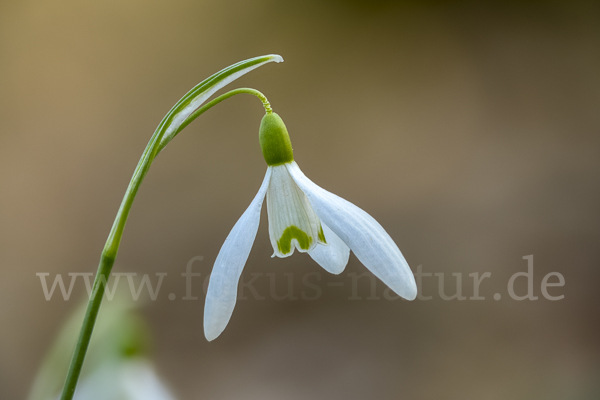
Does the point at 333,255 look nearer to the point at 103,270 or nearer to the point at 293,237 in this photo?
the point at 293,237

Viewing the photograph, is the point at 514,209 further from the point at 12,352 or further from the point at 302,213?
the point at 12,352

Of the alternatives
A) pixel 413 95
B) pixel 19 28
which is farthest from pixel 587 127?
pixel 19 28

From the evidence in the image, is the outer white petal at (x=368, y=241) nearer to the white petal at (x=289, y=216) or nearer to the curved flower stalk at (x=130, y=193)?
the white petal at (x=289, y=216)

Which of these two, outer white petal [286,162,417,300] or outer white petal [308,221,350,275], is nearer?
outer white petal [286,162,417,300]

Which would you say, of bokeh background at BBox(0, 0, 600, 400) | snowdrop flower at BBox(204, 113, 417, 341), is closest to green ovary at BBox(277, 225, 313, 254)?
snowdrop flower at BBox(204, 113, 417, 341)

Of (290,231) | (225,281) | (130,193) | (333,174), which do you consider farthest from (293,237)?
(333,174)

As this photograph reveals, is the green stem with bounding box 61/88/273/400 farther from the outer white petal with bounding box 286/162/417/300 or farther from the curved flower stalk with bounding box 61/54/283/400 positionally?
the outer white petal with bounding box 286/162/417/300
